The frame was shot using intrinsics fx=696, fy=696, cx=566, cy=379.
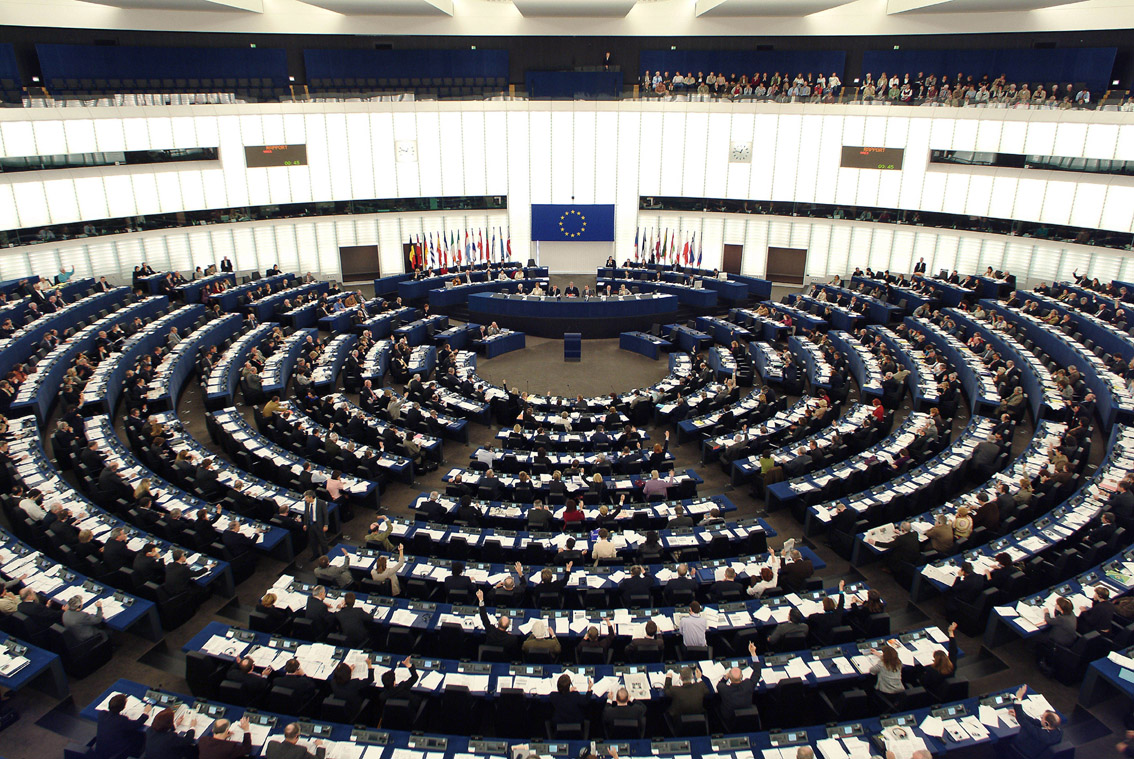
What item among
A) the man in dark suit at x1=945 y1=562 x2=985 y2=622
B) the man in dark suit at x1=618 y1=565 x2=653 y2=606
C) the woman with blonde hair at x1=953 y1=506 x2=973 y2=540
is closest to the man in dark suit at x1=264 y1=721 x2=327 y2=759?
the man in dark suit at x1=618 y1=565 x2=653 y2=606

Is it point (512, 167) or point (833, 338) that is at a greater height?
point (512, 167)

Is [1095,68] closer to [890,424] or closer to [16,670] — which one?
[890,424]

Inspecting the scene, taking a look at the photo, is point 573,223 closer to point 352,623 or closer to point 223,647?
point 352,623

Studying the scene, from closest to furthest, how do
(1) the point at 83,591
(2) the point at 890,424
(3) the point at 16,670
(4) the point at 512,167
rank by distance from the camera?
(3) the point at 16,670
(1) the point at 83,591
(2) the point at 890,424
(4) the point at 512,167

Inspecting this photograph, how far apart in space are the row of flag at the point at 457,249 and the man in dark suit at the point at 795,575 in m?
26.8

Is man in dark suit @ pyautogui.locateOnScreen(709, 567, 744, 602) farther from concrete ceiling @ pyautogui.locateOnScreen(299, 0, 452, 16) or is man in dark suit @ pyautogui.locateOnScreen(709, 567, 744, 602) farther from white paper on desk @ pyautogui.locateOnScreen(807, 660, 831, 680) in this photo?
concrete ceiling @ pyautogui.locateOnScreen(299, 0, 452, 16)

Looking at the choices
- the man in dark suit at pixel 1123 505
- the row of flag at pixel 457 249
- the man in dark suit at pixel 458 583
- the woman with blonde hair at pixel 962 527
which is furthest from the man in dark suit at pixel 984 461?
the row of flag at pixel 457 249

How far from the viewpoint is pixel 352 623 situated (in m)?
10.7

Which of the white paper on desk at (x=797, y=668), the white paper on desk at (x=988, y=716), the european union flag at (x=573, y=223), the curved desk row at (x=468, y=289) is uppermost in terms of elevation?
the european union flag at (x=573, y=223)

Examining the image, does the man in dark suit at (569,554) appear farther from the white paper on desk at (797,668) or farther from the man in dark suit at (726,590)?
the white paper on desk at (797,668)

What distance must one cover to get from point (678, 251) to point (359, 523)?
1019 inches

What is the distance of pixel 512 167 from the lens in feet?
120

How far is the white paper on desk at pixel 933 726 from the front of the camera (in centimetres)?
866

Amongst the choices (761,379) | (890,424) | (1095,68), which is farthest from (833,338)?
(1095,68)
